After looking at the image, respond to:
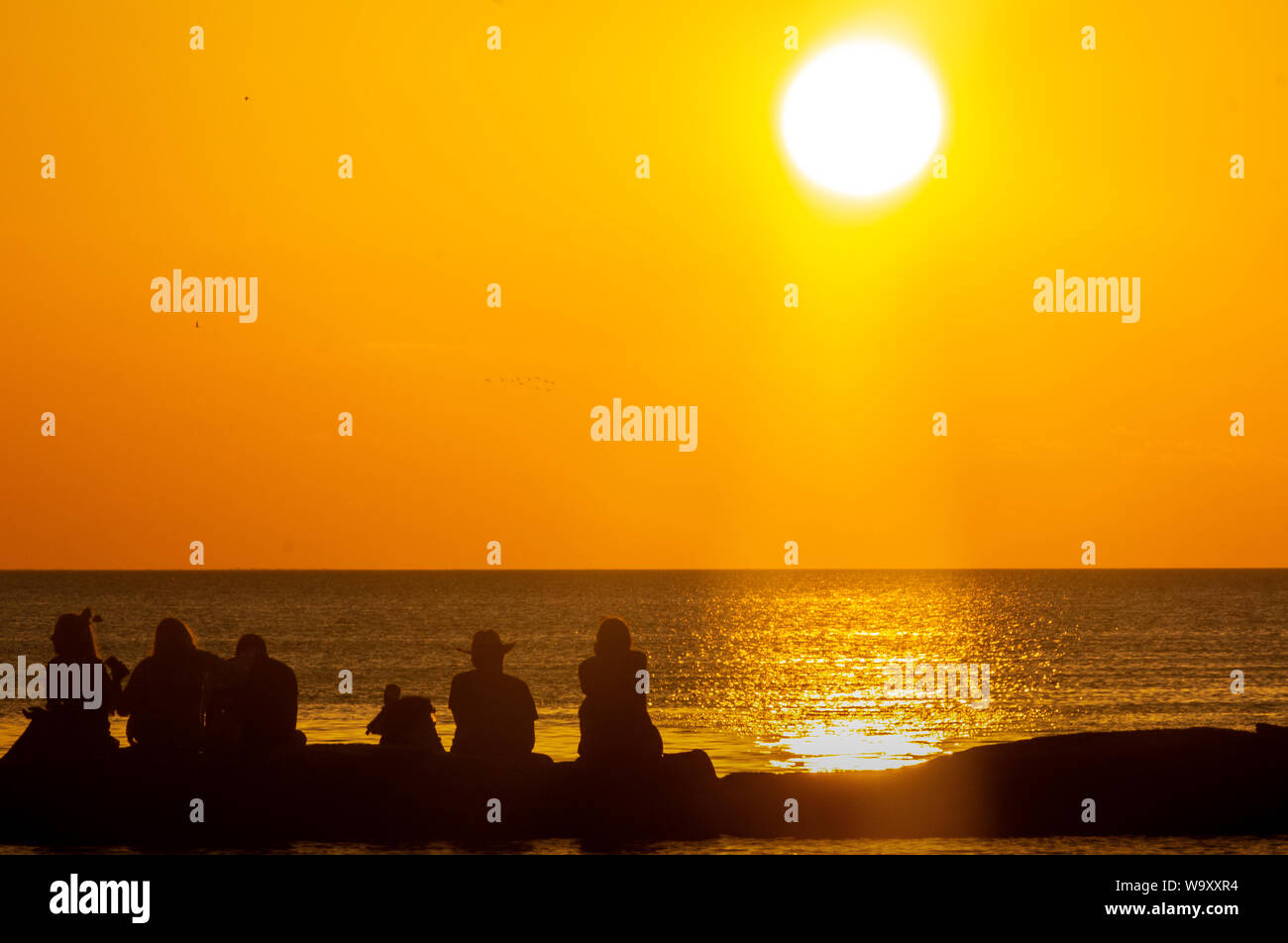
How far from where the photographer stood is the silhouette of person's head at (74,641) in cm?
1597

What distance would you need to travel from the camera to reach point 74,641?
631 inches

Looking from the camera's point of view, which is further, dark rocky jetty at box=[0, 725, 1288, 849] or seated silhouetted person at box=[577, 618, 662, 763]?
dark rocky jetty at box=[0, 725, 1288, 849]

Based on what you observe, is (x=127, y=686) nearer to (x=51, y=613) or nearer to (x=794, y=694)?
(x=794, y=694)

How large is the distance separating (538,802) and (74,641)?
531 centimetres

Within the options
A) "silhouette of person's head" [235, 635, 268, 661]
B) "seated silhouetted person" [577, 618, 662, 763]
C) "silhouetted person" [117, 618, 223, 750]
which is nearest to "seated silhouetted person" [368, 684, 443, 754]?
"silhouette of person's head" [235, 635, 268, 661]

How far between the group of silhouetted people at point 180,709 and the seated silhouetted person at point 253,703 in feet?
0.04

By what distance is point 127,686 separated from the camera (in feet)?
55.8

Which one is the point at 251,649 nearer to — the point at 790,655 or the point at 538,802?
the point at 538,802

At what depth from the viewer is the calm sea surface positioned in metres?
40.5

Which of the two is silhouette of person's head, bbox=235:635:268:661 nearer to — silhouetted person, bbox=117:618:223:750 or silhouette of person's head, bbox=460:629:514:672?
silhouetted person, bbox=117:618:223:750
